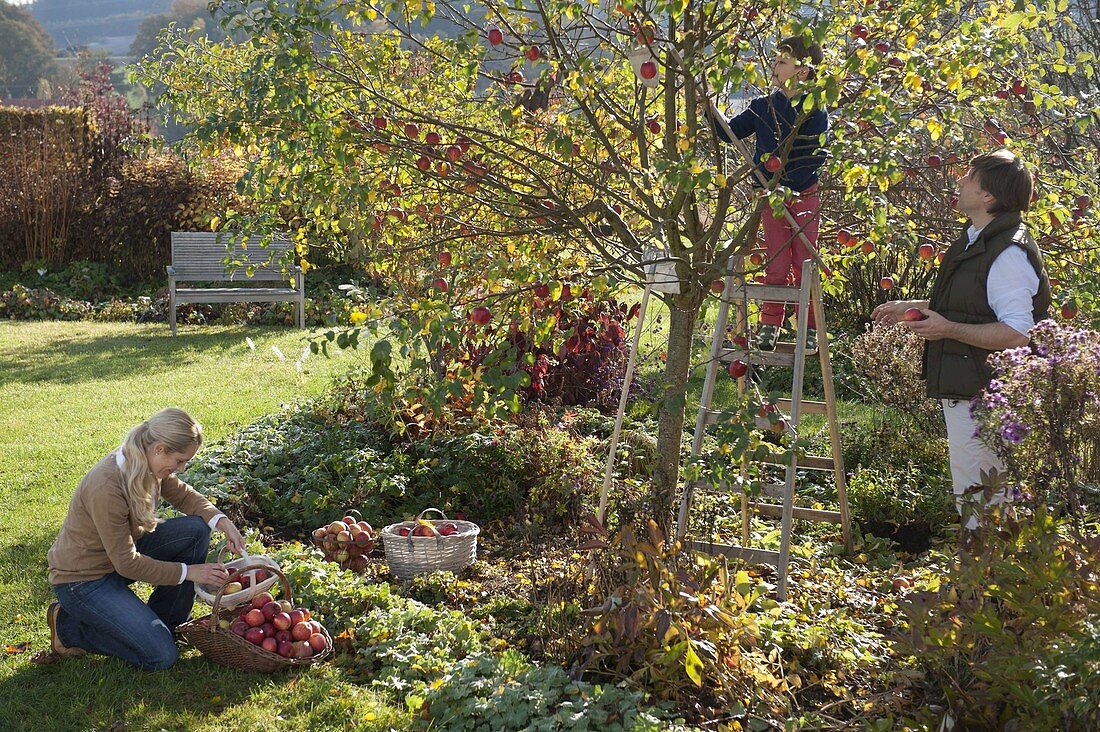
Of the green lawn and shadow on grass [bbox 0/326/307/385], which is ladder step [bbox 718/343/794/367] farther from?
shadow on grass [bbox 0/326/307/385]

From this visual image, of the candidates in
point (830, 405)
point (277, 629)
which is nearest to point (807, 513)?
point (830, 405)

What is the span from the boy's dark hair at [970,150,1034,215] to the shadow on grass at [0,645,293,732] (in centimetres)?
295

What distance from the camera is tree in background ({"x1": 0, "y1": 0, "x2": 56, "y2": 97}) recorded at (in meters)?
45.8

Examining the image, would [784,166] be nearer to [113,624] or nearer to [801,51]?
[801,51]

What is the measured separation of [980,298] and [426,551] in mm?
2360

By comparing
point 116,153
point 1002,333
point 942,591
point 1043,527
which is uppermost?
point 116,153

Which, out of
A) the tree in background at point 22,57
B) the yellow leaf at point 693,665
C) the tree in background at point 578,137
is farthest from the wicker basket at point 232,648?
the tree in background at point 22,57

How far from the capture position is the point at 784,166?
373cm

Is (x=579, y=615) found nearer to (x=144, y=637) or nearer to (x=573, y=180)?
(x=144, y=637)

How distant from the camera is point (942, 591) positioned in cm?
291

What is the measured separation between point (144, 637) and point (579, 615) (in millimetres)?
1471

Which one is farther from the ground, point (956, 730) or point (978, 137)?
point (978, 137)

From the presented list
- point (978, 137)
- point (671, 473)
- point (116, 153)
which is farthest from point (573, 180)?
point (116, 153)

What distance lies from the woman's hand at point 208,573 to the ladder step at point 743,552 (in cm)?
170
